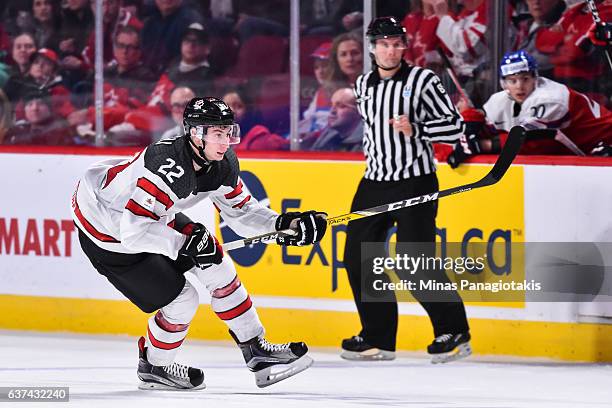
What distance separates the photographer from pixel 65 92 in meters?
6.66

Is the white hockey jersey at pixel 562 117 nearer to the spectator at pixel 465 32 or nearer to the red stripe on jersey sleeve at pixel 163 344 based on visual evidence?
the spectator at pixel 465 32

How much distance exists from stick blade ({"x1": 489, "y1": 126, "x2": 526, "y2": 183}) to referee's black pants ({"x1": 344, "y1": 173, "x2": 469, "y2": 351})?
347mm

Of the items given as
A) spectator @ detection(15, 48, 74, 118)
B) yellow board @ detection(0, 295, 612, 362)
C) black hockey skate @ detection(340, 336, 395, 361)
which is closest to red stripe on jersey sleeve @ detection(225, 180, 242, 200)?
black hockey skate @ detection(340, 336, 395, 361)

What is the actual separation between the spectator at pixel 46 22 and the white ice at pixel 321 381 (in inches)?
58.3

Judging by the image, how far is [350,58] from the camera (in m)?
6.07

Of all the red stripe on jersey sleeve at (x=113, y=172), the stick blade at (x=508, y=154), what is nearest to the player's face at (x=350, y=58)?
the stick blade at (x=508, y=154)

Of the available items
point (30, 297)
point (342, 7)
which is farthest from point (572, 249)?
point (30, 297)

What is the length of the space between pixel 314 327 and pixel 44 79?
1.81 m

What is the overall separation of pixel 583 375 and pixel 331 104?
1.66 metres

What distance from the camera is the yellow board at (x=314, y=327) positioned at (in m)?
5.41

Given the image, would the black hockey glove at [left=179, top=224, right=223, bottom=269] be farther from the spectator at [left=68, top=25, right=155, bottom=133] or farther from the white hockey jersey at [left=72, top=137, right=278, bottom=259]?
the spectator at [left=68, top=25, right=155, bottom=133]

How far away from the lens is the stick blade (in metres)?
5.13

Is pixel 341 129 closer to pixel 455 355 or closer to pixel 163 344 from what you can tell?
pixel 455 355

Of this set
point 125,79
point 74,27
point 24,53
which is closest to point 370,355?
point 125,79
